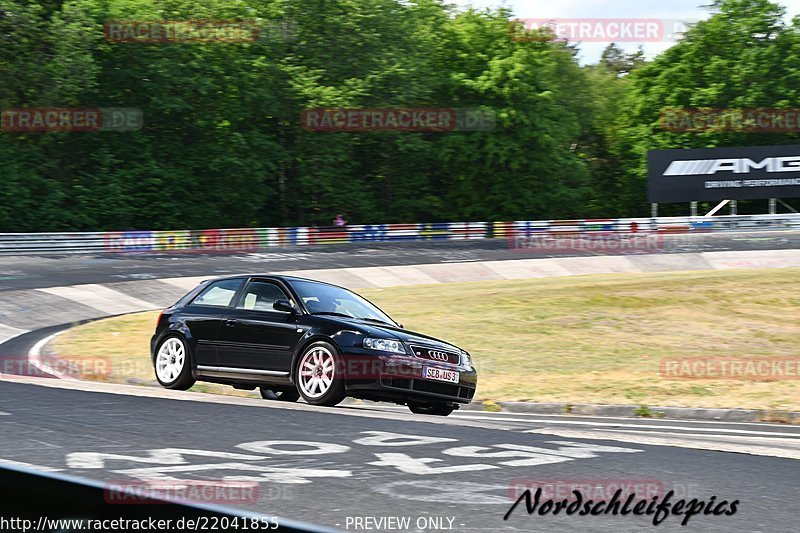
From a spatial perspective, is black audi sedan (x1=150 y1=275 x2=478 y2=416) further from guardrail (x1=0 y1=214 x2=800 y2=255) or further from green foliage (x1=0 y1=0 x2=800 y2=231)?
green foliage (x1=0 y1=0 x2=800 y2=231)

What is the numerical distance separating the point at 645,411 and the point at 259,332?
15.3ft

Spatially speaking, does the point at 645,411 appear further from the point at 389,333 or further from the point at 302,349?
the point at 302,349

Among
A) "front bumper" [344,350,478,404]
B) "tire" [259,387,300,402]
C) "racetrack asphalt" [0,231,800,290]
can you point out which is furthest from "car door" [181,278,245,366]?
"racetrack asphalt" [0,231,800,290]

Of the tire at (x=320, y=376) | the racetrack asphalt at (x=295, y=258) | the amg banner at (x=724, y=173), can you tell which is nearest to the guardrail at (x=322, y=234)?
the amg banner at (x=724, y=173)

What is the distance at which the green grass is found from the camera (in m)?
14.6

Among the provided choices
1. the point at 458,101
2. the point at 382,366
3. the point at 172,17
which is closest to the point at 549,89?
the point at 458,101

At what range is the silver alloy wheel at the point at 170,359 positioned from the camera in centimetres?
1276

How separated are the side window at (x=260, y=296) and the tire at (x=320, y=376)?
0.93 meters

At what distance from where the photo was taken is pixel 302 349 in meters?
11.5

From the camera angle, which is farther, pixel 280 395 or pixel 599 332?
pixel 599 332

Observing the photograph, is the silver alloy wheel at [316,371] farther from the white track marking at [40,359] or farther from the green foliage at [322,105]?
the green foliage at [322,105]

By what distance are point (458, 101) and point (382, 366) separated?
5260cm

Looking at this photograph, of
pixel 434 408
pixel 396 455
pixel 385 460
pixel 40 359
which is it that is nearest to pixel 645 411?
pixel 434 408

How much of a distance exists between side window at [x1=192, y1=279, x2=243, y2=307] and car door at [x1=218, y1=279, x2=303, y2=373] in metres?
0.17
